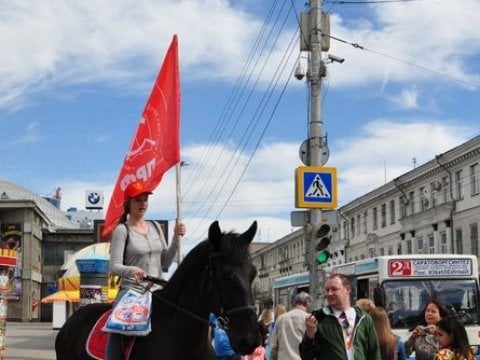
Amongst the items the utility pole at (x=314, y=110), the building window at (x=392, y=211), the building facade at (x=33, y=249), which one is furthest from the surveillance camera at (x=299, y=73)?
the building facade at (x=33, y=249)

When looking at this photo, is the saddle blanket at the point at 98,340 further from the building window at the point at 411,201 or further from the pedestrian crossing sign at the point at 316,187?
the building window at the point at 411,201

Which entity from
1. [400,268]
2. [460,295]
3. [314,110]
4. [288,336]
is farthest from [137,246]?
[460,295]

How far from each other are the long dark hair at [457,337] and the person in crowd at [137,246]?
7.99 feet

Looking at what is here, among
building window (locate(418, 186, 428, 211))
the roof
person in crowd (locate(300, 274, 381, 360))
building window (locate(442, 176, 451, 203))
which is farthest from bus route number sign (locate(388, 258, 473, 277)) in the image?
the roof

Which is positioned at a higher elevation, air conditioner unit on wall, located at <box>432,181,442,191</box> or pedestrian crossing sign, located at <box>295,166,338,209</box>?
air conditioner unit on wall, located at <box>432,181,442,191</box>

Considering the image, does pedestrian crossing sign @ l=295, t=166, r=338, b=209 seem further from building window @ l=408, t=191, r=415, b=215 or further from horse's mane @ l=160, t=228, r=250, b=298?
building window @ l=408, t=191, r=415, b=215

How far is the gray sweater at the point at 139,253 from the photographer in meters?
6.12

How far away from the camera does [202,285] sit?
5.71m

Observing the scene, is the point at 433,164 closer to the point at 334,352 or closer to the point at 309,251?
the point at 309,251

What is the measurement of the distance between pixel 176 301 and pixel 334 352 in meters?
1.32

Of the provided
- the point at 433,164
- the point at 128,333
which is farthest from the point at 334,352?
the point at 433,164

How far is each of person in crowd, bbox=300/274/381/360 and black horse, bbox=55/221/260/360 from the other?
3.12 feet

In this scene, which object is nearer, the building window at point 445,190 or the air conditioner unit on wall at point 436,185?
the building window at point 445,190

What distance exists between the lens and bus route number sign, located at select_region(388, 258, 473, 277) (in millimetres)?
18625
